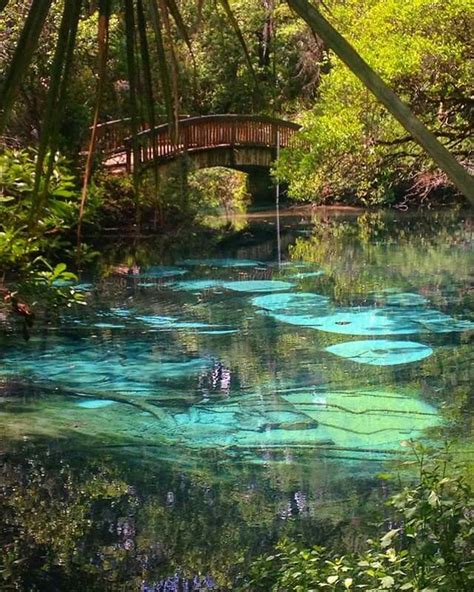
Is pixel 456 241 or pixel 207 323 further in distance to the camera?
pixel 456 241

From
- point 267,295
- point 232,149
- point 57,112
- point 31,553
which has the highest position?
point 232,149

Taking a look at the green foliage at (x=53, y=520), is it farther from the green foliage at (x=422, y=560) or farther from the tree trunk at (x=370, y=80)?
the tree trunk at (x=370, y=80)

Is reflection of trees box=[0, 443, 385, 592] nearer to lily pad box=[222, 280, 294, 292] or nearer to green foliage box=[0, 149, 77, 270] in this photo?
green foliage box=[0, 149, 77, 270]

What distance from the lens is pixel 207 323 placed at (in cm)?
984

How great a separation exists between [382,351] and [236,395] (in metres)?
2.07

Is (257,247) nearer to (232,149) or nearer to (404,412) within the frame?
(232,149)

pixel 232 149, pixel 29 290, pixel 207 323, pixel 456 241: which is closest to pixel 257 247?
pixel 456 241

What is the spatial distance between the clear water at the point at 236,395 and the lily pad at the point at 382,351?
0.03m

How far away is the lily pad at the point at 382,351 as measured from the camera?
802 cm

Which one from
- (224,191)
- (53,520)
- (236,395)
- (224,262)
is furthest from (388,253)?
(224,191)

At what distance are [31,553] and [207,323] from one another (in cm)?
574

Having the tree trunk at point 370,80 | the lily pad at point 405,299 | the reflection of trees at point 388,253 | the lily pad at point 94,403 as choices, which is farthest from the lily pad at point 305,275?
the tree trunk at point 370,80

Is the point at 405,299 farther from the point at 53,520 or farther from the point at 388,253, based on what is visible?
the point at 53,520

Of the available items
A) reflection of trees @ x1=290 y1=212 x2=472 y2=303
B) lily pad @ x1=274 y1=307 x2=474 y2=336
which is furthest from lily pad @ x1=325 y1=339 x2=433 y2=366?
reflection of trees @ x1=290 y1=212 x2=472 y2=303
